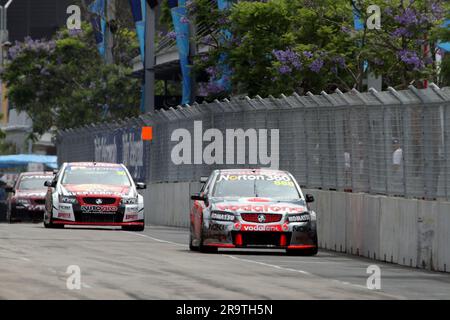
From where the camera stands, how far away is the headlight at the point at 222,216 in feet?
82.3

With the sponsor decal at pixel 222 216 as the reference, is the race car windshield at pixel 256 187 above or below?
above

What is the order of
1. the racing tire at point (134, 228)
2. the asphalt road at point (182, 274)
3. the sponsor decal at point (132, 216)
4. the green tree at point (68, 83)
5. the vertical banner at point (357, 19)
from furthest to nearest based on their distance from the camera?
the green tree at point (68, 83) < the vertical banner at point (357, 19) < the racing tire at point (134, 228) < the sponsor decal at point (132, 216) < the asphalt road at point (182, 274)

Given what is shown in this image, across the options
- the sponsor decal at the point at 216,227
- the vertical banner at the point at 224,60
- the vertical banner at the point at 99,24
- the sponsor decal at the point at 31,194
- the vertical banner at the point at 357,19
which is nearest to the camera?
the sponsor decal at the point at 216,227

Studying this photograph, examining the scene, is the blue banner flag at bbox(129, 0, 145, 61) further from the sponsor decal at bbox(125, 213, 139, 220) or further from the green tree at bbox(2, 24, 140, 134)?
the sponsor decal at bbox(125, 213, 139, 220)

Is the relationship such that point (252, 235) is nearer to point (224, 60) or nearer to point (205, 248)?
point (205, 248)

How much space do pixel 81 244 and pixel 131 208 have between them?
761 centimetres

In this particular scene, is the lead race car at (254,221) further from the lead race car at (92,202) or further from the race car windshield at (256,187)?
the lead race car at (92,202)

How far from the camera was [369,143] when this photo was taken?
2705 cm

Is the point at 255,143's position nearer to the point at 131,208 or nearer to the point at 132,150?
the point at 131,208

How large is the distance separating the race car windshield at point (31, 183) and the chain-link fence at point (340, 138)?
3.46 m

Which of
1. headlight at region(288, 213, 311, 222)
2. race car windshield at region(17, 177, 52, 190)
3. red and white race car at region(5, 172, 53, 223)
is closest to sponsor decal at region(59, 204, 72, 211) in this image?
headlight at region(288, 213, 311, 222)

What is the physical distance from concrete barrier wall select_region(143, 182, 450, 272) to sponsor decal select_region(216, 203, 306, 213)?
1.38 metres

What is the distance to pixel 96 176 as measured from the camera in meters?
35.3

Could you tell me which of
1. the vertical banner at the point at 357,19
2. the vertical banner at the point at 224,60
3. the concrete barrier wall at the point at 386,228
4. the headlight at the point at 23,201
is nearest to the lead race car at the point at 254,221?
the concrete barrier wall at the point at 386,228
